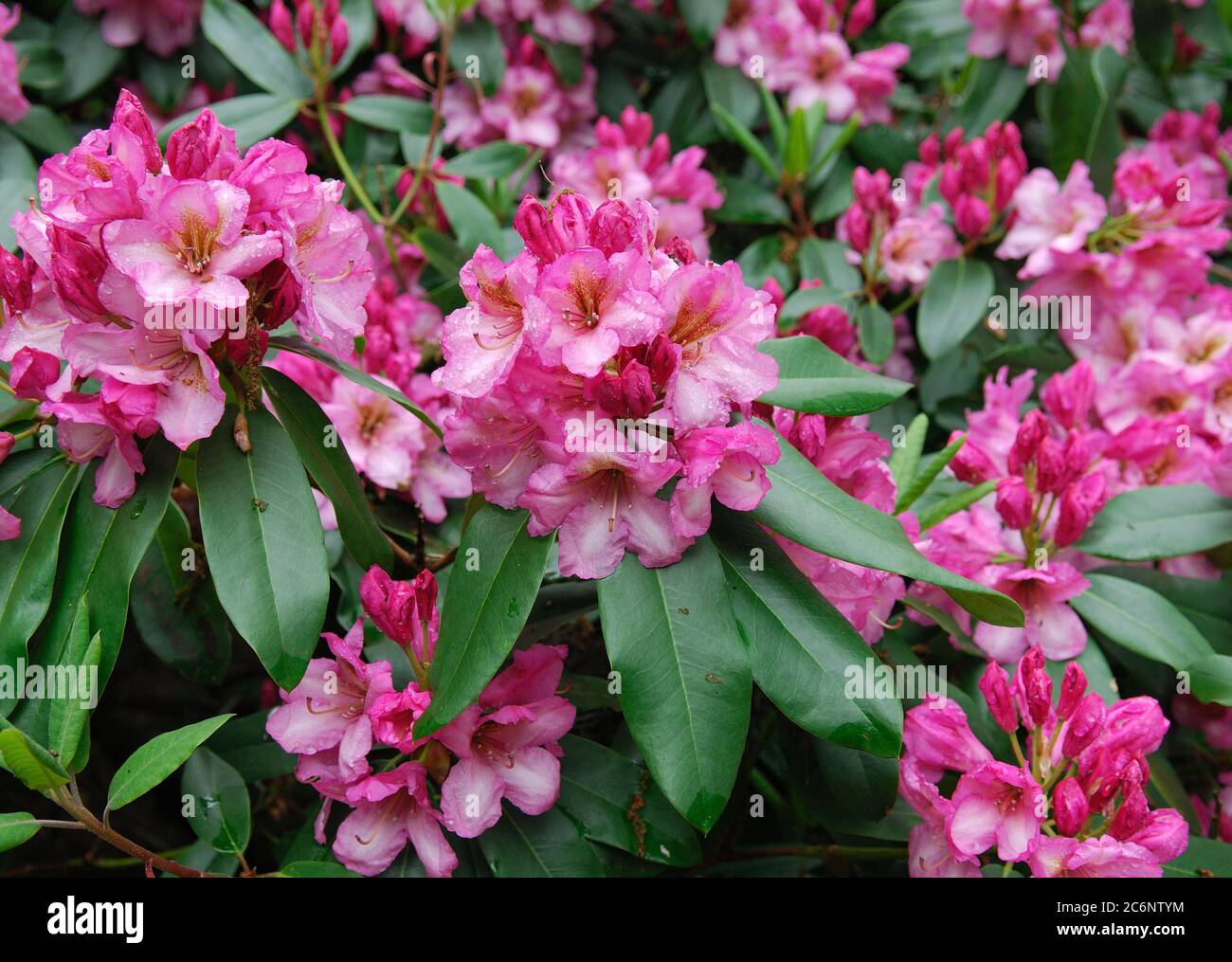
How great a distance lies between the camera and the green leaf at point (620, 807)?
110cm

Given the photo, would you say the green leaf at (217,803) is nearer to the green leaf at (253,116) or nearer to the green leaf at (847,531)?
Answer: the green leaf at (847,531)

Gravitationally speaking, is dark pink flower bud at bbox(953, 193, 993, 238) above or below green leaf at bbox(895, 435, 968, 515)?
above

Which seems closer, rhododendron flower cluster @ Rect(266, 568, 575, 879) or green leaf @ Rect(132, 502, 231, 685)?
rhododendron flower cluster @ Rect(266, 568, 575, 879)

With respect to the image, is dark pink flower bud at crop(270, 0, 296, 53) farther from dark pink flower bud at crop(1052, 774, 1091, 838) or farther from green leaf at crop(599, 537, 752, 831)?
dark pink flower bud at crop(1052, 774, 1091, 838)

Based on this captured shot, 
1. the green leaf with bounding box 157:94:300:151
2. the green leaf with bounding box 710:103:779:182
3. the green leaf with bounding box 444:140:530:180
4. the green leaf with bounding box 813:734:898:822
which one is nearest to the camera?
the green leaf with bounding box 813:734:898:822

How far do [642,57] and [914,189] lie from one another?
0.66 meters

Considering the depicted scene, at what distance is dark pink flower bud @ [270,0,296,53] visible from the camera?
176cm

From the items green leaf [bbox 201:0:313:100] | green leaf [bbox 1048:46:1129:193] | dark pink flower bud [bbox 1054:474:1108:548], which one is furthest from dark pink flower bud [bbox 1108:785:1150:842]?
green leaf [bbox 201:0:313:100]

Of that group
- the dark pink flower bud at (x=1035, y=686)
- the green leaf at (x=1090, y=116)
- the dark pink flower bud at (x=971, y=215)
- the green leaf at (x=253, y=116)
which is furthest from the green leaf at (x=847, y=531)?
the green leaf at (x=1090, y=116)

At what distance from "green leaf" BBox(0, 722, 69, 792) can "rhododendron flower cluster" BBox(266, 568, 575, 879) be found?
20 centimetres

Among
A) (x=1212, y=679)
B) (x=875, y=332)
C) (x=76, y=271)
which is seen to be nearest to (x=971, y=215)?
(x=875, y=332)

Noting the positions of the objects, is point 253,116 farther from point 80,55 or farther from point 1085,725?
point 1085,725

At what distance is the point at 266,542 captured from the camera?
0.98 m

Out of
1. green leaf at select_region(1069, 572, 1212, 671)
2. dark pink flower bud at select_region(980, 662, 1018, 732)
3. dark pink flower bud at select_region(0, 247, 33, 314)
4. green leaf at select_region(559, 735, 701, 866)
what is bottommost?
green leaf at select_region(559, 735, 701, 866)
